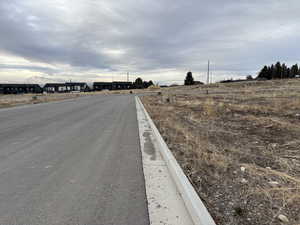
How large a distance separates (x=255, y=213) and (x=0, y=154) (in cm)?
536

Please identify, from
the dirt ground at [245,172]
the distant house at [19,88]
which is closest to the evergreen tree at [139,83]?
the distant house at [19,88]

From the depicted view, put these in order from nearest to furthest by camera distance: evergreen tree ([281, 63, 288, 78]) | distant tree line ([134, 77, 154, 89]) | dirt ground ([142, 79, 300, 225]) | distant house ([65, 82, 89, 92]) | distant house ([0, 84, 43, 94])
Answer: dirt ground ([142, 79, 300, 225]) < evergreen tree ([281, 63, 288, 78]) < distant house ([0, 84, 43, 94]) < distant house ([65, 82, 89, 92]) < distant tree line ([134, 77, 154, 89])

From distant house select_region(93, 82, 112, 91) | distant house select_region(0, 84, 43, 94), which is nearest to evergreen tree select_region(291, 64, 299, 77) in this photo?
distant house select_region(93, 82, 112, 91)

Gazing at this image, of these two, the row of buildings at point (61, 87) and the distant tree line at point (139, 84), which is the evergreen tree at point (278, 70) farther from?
the row of buildings at point (61, 87)

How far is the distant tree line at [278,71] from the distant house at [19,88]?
4936 inches

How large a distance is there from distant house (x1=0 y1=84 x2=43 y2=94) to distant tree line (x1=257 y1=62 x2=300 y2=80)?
125m

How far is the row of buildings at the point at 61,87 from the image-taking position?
92200 mm

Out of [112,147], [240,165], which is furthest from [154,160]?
[240,165]

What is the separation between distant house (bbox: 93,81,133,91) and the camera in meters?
108

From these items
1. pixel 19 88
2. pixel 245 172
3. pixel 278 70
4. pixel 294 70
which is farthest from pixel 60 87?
pixel 294 70

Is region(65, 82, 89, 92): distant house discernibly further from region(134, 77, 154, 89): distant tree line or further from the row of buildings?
region(134, 77, 154, 89): distant tree line

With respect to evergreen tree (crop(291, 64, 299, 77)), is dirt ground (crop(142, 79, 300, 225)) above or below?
below

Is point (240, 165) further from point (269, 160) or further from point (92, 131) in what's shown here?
point (92, 131)

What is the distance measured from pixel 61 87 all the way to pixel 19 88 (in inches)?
852
